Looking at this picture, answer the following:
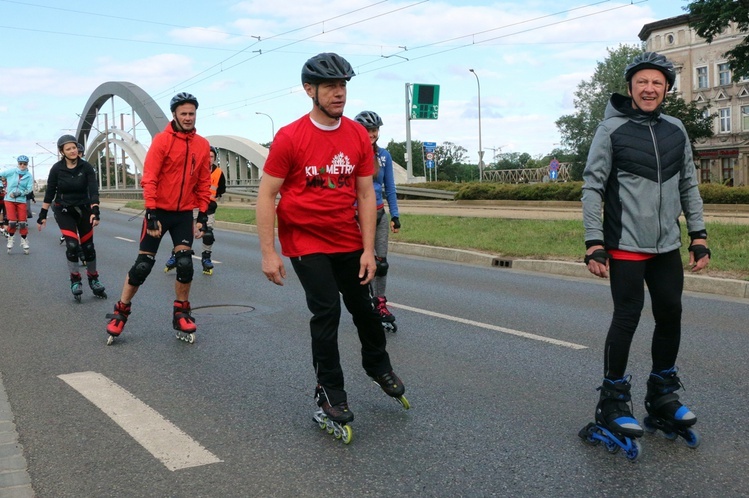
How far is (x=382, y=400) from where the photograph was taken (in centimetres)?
497

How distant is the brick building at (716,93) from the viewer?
Result: 6006cm

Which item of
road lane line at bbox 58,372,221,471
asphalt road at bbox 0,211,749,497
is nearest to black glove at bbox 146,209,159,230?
asphalt road at bbox 0,211,749,497

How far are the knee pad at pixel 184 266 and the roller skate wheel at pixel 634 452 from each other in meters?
4.31

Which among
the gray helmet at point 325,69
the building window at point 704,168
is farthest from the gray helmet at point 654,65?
the building window at point 704,168

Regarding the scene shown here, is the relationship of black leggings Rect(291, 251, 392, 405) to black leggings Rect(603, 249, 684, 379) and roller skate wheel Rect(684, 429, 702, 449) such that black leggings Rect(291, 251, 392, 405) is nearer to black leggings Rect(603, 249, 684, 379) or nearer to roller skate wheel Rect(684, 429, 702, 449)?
black leggings Rect(603, 249, 684, 379)

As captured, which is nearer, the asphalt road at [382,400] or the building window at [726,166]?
the asphalt road at [382,400]

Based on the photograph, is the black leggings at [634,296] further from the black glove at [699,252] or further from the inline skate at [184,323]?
the inline skate at [184,323]

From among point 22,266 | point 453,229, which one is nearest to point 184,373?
point 22,266

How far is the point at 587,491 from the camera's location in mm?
3432

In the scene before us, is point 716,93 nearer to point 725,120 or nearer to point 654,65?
point 725,120

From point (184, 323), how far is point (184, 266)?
489mm

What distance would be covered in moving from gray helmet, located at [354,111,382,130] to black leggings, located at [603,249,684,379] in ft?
9.77

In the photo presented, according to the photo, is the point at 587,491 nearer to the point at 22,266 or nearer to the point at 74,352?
the point at 74,352

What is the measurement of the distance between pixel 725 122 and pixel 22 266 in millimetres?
59189
